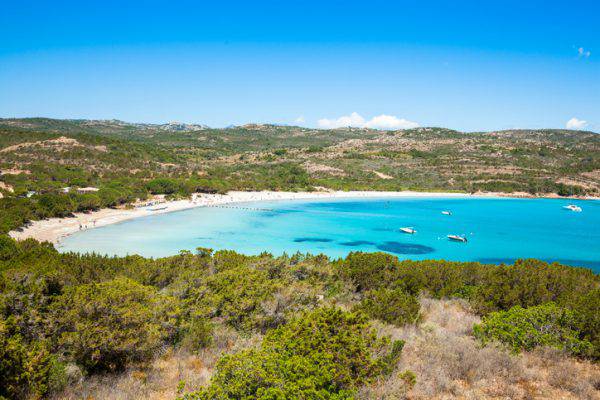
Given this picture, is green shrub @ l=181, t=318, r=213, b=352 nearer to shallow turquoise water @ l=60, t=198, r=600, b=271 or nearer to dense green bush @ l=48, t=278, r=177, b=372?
dense green bush @ l=48, t=278, r=177, b=372

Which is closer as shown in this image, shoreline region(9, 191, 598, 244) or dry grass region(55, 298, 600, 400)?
dry grass region(55, 298, 600, 400)

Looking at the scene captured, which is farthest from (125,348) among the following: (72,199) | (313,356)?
(72,199)

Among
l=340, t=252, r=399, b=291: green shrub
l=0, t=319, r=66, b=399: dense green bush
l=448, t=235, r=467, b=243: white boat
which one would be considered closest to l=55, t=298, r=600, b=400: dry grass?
l=0, t=319, r=66, b=399: dense green bush

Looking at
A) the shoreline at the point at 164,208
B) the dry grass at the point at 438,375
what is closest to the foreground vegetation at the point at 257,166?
the shoreline at the point at 164,208

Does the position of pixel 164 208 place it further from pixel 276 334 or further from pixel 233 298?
pixel 276 334

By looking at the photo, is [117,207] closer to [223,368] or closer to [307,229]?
[307,229]

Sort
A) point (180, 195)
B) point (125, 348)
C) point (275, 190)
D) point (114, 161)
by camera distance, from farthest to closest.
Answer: point (275, 190), point (114, 161), point (180, 195), point (125, 348)

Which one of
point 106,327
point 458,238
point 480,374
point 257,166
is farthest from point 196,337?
point 257,166
